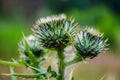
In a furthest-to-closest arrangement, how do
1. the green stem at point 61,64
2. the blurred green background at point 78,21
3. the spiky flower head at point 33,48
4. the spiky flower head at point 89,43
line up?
the blurred green background at point 78,21 < the spiky flower head at point 33,48 < the spiky flower head at point 89,43 < the green stem at point 61,64

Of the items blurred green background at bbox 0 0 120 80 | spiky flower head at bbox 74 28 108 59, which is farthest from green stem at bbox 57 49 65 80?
blurred green background at bbox 0 0 120 80

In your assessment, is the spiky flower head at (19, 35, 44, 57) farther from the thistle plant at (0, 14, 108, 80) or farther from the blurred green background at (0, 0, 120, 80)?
the blurred green background at (0, 0, 120, 80)

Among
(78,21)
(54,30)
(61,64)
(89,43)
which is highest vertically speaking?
(78,21)

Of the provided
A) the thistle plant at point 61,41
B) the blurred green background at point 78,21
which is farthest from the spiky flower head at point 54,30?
the blurred green background at point 78,21

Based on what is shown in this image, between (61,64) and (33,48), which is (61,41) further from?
(33,48)

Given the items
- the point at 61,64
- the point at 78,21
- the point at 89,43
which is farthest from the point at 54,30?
the point at 78,21

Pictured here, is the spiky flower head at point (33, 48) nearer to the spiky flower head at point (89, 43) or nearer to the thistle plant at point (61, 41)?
the thistle plant at point (61, 41)

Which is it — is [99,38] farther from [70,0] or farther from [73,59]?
[70,0]
